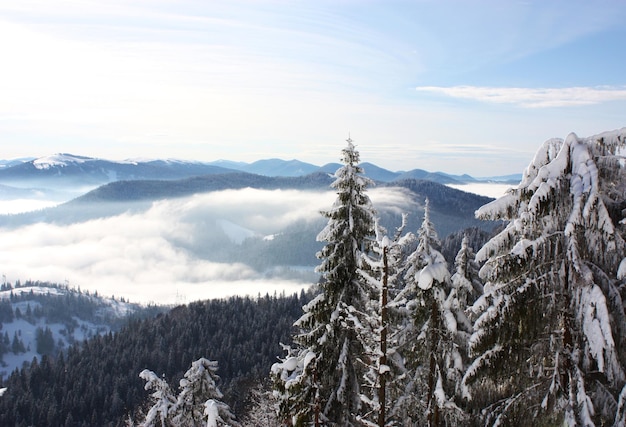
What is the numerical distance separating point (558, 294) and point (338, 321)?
28.9ft

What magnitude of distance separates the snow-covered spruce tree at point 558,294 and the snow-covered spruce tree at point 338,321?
6968 millimetres

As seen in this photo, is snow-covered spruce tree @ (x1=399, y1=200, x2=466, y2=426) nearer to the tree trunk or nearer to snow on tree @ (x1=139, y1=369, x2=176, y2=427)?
the tree trunk

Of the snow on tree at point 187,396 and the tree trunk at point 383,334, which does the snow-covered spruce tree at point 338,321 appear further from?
the snow on tree at point 187,396

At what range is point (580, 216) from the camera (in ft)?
22.9

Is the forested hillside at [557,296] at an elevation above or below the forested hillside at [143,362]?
above

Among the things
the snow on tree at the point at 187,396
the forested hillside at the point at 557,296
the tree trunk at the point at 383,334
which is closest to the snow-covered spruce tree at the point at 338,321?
the tree trunk at the point at 383,334

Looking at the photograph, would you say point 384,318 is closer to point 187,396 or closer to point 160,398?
point 160,398

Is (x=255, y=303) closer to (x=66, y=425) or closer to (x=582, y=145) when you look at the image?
(x=66, y=425)

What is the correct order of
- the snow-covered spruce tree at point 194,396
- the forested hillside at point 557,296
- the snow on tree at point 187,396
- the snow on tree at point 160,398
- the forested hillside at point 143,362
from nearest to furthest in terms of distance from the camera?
the forested hillside at point 557,296, the snow on tree at point 160,398, the snow on tree at point 187,396, the snow-covered spruce tree at point 194,396, the forested hillside at point 143,362

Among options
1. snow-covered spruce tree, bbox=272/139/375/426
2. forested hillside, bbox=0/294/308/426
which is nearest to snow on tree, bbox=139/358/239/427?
snow-covered spruce tree, bbox=272/139/375/426

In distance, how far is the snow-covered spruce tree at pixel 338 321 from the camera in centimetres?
1520

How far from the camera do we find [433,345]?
50.5 feet

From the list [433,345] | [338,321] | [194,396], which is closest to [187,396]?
[194,396]

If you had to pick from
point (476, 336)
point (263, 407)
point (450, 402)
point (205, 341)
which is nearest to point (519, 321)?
point (476, 336)
